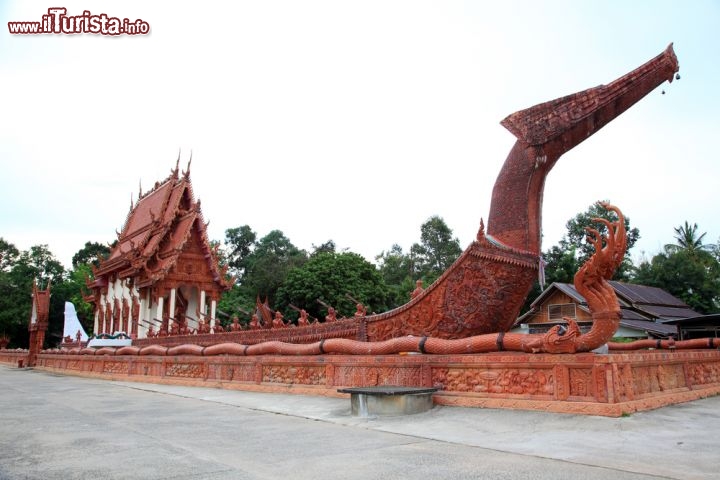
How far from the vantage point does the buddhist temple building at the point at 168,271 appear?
28.0 metres

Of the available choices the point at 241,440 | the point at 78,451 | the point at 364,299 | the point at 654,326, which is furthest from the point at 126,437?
the point at 364,299

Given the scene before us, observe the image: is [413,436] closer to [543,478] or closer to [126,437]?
[543,478]

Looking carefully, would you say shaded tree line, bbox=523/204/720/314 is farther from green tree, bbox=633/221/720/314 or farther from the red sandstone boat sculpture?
the red sandstone boat sculpture

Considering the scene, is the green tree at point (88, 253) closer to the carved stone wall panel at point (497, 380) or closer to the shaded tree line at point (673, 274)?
the shaded tree line at point (673, 274)

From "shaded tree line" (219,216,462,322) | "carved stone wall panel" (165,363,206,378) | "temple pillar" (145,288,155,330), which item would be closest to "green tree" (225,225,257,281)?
"shaded tree line" (219,216,462,322)

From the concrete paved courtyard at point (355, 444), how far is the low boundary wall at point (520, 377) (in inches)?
8.8

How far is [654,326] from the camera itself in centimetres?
2253

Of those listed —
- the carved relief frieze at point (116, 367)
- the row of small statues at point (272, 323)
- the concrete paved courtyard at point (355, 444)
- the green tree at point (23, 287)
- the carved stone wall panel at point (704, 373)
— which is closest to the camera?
the concrete paved courtyard at point (355, 444)

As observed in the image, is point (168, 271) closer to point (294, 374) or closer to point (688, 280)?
point (294, 374)

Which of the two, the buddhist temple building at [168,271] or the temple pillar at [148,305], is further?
the temple pillar at [148,305]

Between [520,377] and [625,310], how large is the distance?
19672 millimetres

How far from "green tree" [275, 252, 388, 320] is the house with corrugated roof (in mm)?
9552

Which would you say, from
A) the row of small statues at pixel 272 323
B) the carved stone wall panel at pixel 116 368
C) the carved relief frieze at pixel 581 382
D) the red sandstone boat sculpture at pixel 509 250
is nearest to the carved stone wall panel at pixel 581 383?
the carved relief frieze at pixel 581 382

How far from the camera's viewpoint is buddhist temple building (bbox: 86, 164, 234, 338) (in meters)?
28.0
